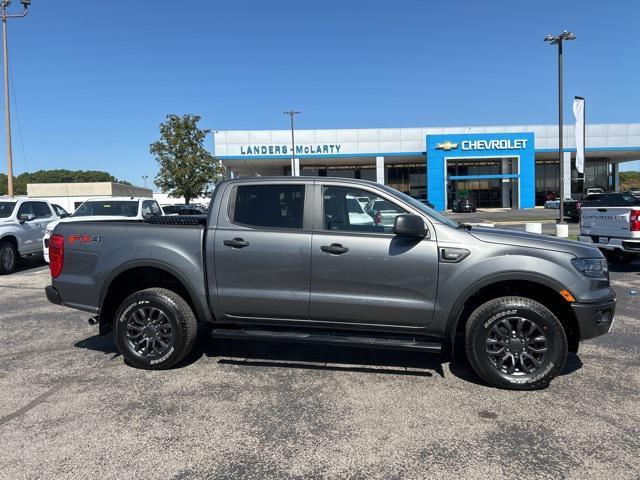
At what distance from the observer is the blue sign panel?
4884cm

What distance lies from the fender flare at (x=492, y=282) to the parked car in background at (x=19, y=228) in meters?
11.4

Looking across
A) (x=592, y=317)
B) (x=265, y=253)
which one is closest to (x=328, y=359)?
(x=265, y=253)

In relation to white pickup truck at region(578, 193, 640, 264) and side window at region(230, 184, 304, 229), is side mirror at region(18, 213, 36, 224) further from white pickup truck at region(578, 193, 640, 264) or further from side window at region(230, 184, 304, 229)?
white pickup truck at region(578, 193, 640, 264)

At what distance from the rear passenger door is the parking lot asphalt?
736 millimetres

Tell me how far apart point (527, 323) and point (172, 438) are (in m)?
3.05

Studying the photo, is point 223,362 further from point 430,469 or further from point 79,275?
point 430,469

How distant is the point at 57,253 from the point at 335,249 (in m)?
2.92

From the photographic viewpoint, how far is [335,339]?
14.5ft

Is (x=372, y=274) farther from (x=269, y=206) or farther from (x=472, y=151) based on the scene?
(x=472, y=151)

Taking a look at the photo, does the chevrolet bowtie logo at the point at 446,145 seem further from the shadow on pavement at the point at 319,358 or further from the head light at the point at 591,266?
the head light at the point at 591,266

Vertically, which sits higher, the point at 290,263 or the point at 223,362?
the point at 290,263

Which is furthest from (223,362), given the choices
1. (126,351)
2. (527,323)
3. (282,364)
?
(527,323)

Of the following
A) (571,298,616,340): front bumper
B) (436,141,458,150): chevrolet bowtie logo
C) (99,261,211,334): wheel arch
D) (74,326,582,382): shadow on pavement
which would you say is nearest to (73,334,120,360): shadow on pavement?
(74,326,582,382): shadow on pavement

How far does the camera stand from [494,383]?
435 centimetres
